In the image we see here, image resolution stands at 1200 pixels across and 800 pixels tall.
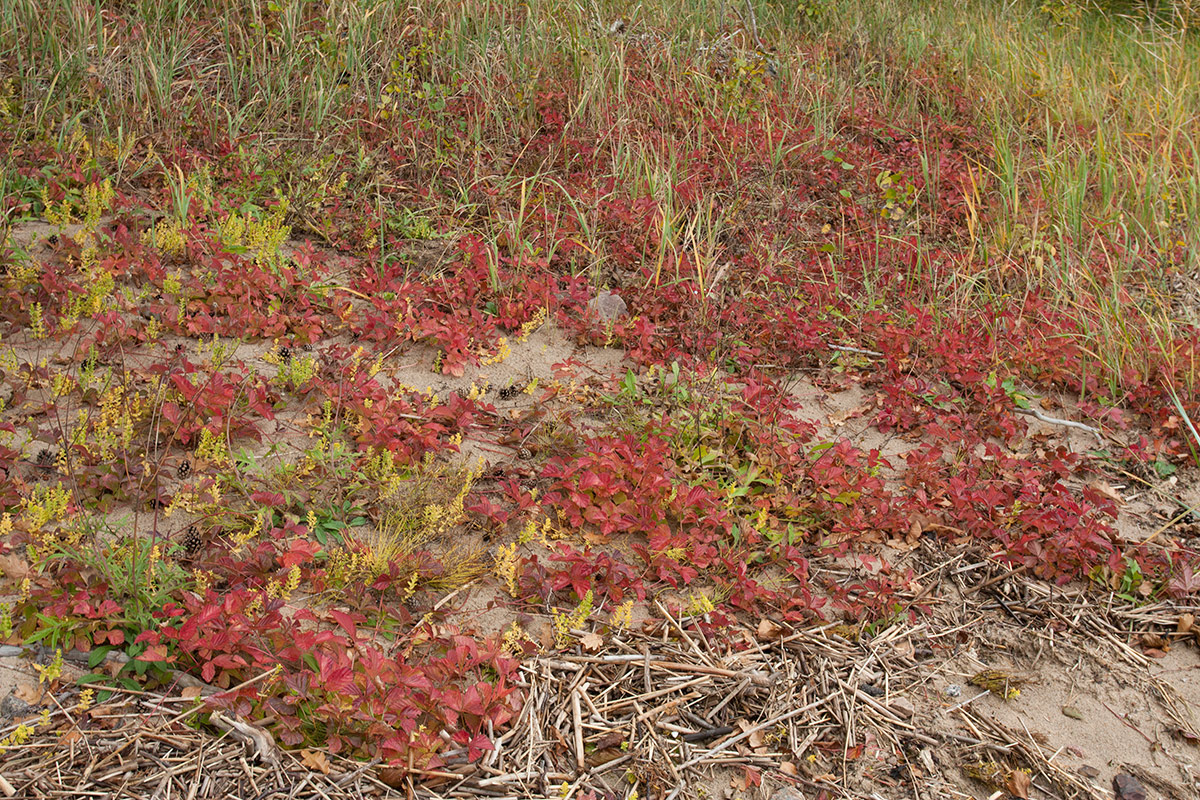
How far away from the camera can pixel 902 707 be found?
2943 millimetres

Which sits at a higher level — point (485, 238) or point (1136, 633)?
point (485, 238)

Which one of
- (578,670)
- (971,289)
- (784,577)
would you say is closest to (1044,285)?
(971,289)

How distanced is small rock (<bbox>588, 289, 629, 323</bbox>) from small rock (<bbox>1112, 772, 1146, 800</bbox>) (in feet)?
9.91

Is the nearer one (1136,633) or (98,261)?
(1136,633)

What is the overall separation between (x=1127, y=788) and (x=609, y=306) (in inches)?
125

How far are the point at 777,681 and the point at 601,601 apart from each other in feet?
2.17

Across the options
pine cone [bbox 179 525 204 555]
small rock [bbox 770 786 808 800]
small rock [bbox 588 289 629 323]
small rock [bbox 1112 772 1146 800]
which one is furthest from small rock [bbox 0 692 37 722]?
small rock [bbox 1112 772 1146 800]

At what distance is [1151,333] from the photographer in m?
4.87

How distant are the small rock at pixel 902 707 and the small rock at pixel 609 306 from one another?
2491 mm

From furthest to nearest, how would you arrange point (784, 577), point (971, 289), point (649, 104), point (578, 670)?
point (649, 104) < point (971, 289) < point (784, 577) < point (578, 670)

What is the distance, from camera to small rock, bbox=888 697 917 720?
2.92 meters

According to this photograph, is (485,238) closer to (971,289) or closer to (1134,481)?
(971,289)

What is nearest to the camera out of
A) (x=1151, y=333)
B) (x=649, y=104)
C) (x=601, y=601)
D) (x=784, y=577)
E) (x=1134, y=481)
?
(x=601, y=601)

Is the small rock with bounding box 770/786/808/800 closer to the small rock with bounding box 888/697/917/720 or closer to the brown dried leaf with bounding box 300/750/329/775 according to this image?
the small rock with bounding box 888/697/917/720
